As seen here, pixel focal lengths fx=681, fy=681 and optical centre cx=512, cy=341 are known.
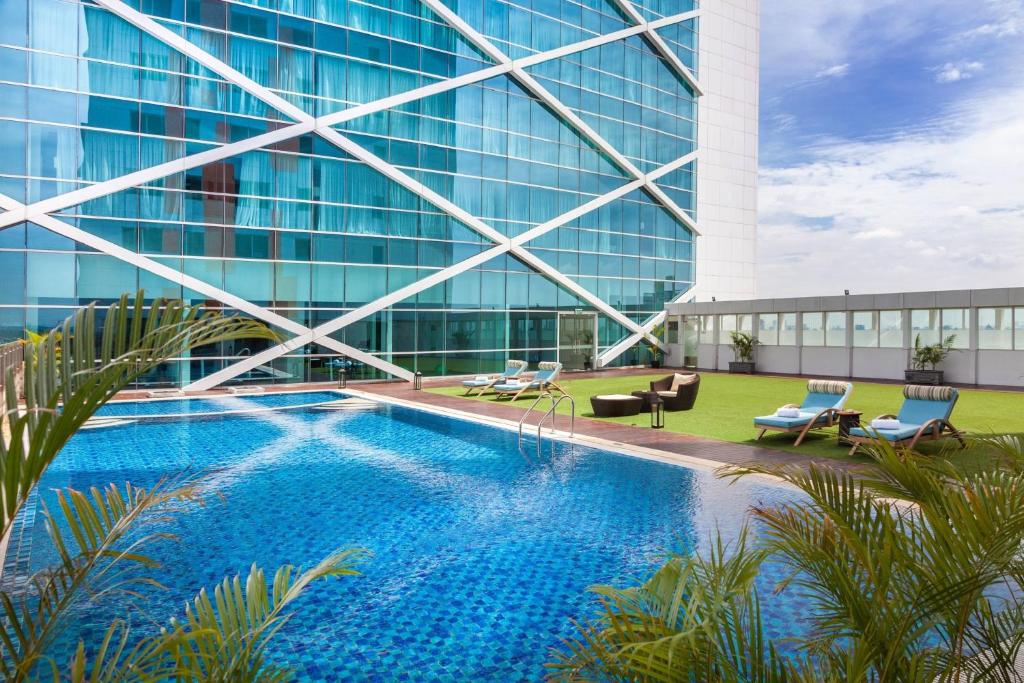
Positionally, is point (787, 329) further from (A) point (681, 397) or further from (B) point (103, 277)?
(B) point (103, 277)

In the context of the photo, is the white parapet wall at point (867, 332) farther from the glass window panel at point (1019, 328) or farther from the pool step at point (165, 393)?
the pool step at point (165, 393)

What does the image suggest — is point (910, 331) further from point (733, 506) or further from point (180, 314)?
point (180, 314)

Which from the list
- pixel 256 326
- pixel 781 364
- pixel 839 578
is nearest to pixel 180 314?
pixel 256 326

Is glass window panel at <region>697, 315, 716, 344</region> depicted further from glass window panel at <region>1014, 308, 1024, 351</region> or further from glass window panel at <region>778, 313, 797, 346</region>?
glass window panel at <region>1014, 308, 1024, 351</region>

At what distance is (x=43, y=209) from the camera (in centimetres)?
1930

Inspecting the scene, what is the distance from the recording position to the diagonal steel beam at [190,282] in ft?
64.2

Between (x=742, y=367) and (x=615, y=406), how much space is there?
1634 centimetres

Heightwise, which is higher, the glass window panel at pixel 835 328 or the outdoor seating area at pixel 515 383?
the glass window panel at pixel 835 328

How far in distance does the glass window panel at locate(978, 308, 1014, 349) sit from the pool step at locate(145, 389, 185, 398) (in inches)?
1058

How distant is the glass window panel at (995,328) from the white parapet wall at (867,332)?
28 millimetres

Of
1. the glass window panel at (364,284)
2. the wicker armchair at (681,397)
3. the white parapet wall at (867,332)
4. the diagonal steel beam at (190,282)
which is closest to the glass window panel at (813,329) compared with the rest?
the white parapet wall at (867,332)

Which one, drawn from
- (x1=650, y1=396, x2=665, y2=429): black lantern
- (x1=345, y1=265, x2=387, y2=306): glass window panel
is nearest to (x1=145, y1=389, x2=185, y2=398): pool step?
(x1=345, y1=265, x2=387, y2=306): glass window panel

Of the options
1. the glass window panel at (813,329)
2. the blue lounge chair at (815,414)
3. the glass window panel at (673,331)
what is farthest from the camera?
the glass window panel at (673,331)

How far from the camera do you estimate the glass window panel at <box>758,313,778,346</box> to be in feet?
98.8
